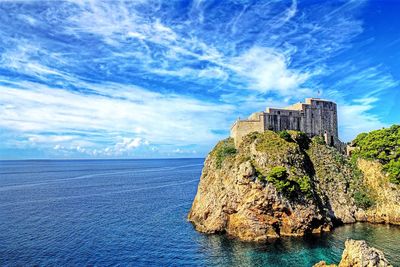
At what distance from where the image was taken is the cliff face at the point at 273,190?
194ft

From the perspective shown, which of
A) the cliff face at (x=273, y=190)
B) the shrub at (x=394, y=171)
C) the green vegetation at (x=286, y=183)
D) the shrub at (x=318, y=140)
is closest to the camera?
the cliff face at (x=273, y=190)

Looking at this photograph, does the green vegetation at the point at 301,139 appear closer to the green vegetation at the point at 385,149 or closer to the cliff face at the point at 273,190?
the cliff face at the point at 273,190

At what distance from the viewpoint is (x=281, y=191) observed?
197 ft

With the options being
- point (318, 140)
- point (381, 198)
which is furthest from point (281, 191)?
point (318, 140)

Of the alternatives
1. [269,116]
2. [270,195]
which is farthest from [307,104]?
[270,195]

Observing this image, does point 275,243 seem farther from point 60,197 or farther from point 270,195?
point 60,197

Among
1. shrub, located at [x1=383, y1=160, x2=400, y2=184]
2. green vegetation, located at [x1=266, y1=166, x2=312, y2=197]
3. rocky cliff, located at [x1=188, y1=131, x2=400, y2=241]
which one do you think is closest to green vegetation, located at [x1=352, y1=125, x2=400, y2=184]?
shrub, located at [x1=383, y1=160, x2=400, y2=184]

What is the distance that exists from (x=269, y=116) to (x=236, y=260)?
122ft

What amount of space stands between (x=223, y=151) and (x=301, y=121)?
21725 millimetres

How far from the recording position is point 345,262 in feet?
129

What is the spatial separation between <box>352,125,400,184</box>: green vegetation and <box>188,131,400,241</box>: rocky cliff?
125 inches

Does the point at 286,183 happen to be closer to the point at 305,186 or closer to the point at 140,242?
the point at 305,186

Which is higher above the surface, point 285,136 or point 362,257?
point 285,136

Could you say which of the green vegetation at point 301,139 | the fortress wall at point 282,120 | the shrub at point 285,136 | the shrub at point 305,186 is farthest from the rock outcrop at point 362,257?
the fortress wall at point 282,120
